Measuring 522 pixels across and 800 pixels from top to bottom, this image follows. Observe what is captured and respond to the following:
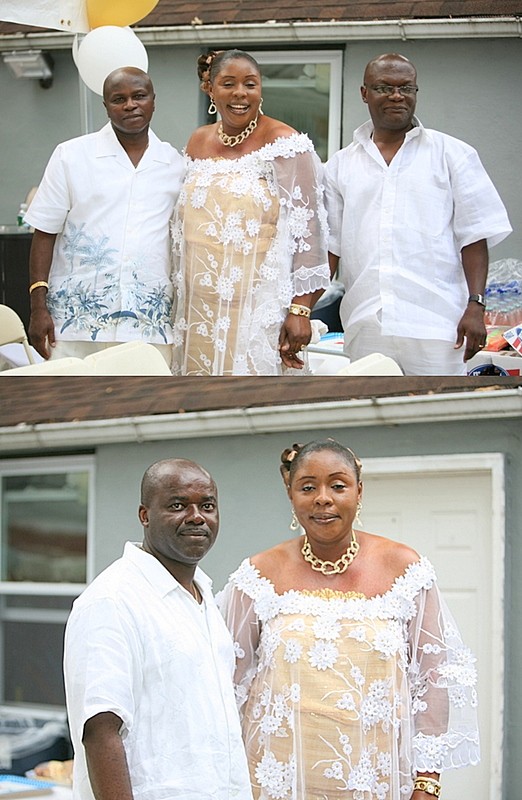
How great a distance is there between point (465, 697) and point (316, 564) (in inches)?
23.3

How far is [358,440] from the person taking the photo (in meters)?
6.04

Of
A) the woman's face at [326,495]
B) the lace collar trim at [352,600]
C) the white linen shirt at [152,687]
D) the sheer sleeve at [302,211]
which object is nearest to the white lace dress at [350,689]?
the lace collar trim at [352,600]

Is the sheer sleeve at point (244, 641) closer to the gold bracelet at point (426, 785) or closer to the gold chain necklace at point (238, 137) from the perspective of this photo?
the gold bracelet at point (426, 785)

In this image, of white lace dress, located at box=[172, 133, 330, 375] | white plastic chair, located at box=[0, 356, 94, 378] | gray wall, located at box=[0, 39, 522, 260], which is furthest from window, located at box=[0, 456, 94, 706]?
gray wall, located at box=[0, 39, 522, 260]

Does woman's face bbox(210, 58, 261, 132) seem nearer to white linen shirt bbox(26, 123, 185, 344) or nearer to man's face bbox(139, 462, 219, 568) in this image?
white linen shirt bbox(26, 123, 185, 344)

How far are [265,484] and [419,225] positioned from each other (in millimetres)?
2015

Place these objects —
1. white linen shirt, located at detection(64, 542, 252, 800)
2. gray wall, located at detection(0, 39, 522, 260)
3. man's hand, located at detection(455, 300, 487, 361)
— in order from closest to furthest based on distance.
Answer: white linen shirt, located at detection(64, 542, 252, 800)
man's hand, located at detection(455, 300, 487, 361)
gray wall, located at detection(0, 39, 522, 260)

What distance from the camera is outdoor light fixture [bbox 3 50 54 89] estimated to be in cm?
858

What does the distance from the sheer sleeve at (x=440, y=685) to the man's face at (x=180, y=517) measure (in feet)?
2.94

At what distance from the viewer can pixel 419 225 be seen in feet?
14.6

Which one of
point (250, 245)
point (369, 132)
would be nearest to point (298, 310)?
point (250, 245)

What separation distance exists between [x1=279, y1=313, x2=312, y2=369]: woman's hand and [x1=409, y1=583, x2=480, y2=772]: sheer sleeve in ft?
2.91

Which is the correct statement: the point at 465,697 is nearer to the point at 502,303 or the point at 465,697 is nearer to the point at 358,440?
the point at 358,440

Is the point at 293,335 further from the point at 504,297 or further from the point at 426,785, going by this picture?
the point at 504,297
